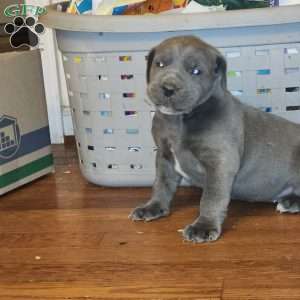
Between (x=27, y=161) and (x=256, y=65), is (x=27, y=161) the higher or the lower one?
the lower one

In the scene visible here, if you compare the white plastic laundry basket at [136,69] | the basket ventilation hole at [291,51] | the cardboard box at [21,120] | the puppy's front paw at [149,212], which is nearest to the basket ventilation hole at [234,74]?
the white plastic laundry basket at [136,69]

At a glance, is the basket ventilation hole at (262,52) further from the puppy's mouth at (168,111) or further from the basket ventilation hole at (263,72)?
the puppy's mouth at (168,111)

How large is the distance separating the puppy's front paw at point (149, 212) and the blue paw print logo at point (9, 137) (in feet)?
1.13

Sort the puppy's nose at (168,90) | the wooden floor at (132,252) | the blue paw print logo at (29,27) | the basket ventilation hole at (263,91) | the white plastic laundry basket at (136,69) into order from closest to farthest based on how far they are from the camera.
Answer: the wooden floor at (132,252), the puppy's nose at (168,90), the white plastic laundry basket at (136,69), the basket ventilation hole at (263,91), the blue paw print logo at (29,27)

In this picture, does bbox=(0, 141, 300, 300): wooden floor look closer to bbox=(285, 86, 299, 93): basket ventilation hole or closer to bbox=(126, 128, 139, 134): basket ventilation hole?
bbox=(126, 128, 139, 134): basket ventilation hole

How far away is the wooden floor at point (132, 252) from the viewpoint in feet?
3.59

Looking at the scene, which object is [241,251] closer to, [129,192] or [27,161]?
[129,192]

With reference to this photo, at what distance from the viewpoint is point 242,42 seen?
1396 mm

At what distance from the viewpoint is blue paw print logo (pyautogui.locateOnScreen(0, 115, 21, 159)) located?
1.53 m

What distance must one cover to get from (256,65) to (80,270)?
0.57 meters

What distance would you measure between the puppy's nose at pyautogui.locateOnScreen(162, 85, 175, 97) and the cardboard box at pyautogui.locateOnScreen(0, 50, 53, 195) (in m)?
0.47

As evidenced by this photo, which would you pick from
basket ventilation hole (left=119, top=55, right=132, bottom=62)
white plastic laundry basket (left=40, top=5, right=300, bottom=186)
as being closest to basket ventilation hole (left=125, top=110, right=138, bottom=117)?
white plastic laundry basket (left=40, top=5, right=300, bottom=186)

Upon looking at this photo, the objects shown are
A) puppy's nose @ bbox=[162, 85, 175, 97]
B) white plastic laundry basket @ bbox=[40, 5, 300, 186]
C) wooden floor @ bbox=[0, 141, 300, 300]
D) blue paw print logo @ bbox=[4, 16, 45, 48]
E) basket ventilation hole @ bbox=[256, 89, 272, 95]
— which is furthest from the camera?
blue paw print logo @ bbox=[4, 16, 45, 48]

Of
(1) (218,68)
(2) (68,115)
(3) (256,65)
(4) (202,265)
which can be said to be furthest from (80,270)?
(2) (68,115)
